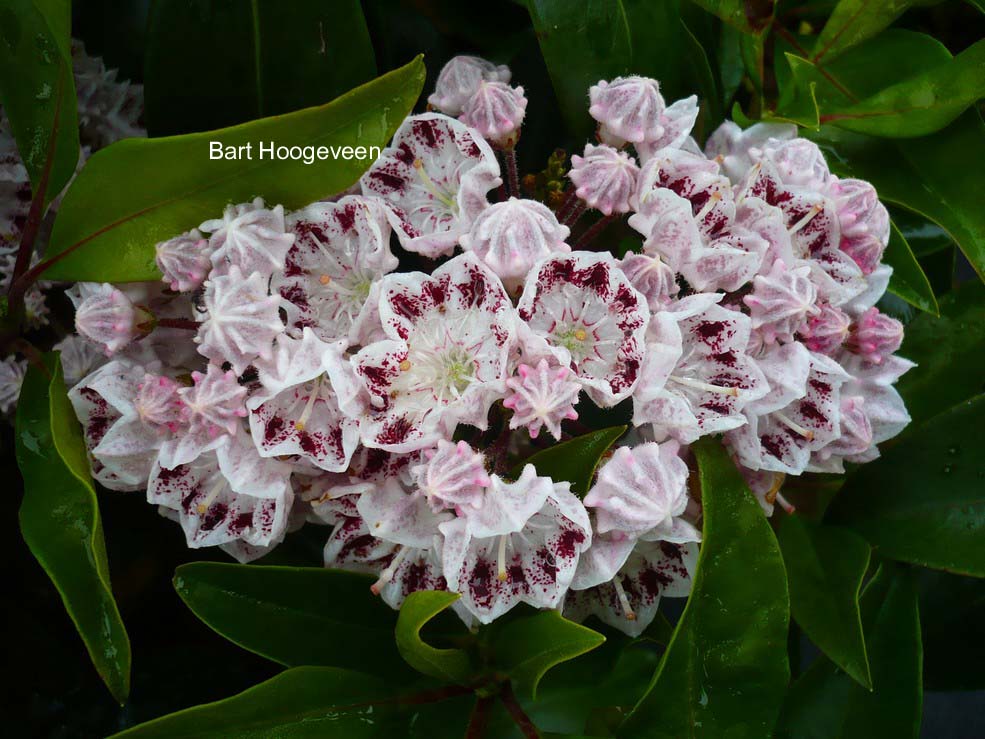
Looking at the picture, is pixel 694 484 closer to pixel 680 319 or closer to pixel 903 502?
pixel 680 319

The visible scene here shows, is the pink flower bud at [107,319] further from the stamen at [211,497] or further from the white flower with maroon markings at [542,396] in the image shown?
the white flower with maroon markings at [542,396]

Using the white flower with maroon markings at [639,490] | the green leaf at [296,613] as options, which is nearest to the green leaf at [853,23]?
the white flower with maroon markings at [639,490]

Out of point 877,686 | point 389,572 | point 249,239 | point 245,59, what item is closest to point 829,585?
point 877,686

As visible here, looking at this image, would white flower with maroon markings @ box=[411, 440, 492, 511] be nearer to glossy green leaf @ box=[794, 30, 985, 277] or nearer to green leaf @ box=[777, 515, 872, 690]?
green leaf @ box=[777, 515, 872, 690]

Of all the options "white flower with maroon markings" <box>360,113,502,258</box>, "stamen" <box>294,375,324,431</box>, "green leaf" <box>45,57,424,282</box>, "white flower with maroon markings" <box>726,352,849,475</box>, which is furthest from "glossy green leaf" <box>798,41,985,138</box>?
"stamen" <box>294,375,324,431</box>

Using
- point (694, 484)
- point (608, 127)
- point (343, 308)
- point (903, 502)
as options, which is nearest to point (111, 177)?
point (343, 308)

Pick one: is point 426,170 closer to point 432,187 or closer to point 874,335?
point 432,187
